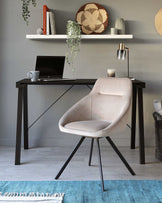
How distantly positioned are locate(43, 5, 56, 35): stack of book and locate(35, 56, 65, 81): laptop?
30 centimetres

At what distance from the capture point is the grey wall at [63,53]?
3895mm

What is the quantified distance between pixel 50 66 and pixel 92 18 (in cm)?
74

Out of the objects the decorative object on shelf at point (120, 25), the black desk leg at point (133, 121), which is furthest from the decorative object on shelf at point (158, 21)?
the black desk leg at point (133, 121)

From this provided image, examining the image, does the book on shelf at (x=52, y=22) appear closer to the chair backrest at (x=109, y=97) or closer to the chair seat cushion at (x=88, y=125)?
the chair backrest at (x=109, y=97)

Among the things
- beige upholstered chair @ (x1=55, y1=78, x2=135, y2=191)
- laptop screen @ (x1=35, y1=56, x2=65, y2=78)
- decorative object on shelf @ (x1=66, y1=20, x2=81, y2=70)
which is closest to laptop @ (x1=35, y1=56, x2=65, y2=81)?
laptop screen @ (x1=35, y1=56, x2=65, y2=78)

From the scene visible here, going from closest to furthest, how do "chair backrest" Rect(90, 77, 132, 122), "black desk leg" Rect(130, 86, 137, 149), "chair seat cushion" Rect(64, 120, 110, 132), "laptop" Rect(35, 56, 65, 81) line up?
1. "chair seat cushion" Rect(64, 120, 110, 132)
2. "chair backrest" Rect(90, 77, 132, 122)
3. "laptop" Rect(35, 56, 65, 81)
4. "black desk leg" Rect(130, 86, 137, 149)

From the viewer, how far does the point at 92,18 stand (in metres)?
3.85

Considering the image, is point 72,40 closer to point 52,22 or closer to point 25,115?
point 52,22

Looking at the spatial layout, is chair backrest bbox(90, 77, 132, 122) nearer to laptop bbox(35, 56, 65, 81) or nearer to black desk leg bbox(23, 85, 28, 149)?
laptop bbox(35, 56, 65, 81)

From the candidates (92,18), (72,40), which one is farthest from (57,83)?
(92,18)

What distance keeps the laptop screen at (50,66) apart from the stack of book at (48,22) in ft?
0.97

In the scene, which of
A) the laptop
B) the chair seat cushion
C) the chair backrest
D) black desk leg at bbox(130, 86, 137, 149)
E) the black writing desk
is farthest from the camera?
black desk leg at bbox(130, 86, 137, 149)

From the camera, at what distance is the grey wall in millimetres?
3895

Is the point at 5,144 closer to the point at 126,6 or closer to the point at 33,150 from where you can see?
the point at 33,150
